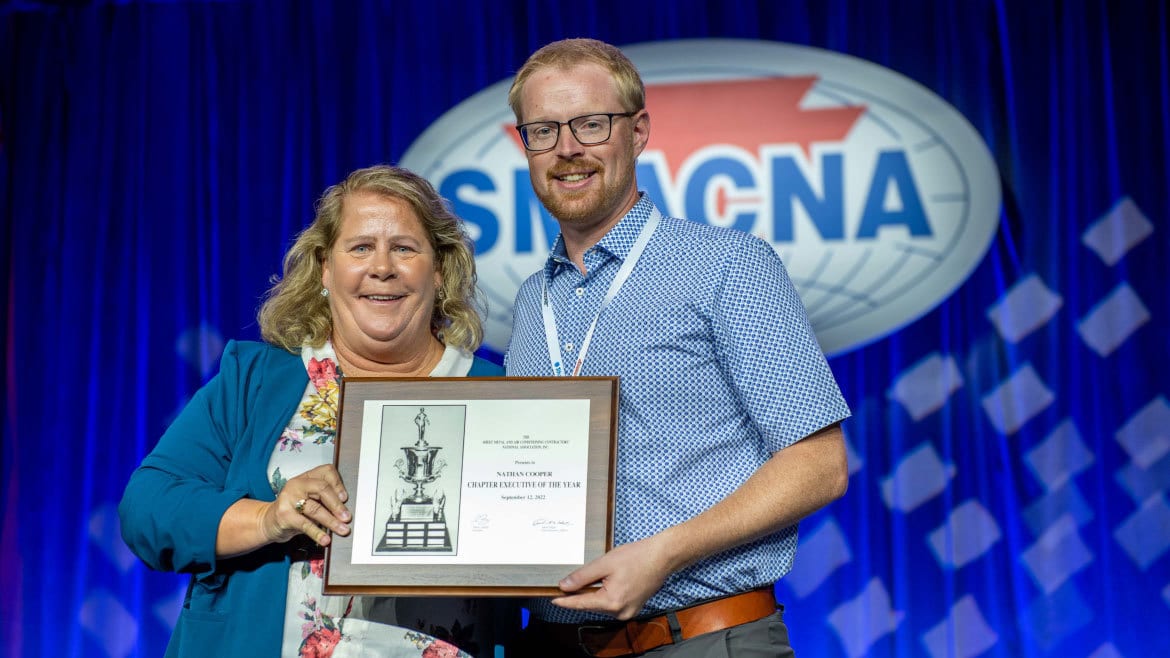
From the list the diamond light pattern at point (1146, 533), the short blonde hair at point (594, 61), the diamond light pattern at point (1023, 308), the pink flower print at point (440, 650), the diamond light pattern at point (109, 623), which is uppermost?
the diamond light pattern at point (1023, 308)

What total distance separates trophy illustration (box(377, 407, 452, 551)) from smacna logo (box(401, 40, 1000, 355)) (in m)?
2.66

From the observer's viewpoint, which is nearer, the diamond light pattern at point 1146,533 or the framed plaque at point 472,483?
the framed plaque at point 472,483

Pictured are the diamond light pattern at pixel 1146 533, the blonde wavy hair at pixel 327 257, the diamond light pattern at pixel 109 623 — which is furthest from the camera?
the diamond light pattern at pixel 109 623

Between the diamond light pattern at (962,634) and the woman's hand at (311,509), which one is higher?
the woman's hand at (311,509)

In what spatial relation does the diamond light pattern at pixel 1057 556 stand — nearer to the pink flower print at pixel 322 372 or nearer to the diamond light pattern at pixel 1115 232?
the diamond light pattern at pixel 1115 232

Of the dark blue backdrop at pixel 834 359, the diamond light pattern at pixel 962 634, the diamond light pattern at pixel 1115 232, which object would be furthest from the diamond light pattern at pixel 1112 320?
the diamond light pattern at pixel 962 634

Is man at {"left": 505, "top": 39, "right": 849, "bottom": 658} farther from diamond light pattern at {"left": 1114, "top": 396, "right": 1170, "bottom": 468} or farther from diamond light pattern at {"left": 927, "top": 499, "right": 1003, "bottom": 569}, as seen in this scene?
diamond light pattern at {"left": 1114, "top": 396, "right": 1170, "bottom": 468}

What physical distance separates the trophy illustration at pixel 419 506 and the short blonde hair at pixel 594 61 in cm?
59

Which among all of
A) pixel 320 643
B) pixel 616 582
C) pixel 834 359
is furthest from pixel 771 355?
pixel 834 359

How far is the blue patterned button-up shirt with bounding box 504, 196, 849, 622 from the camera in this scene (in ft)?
5.41

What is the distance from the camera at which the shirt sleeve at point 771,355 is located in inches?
64.6

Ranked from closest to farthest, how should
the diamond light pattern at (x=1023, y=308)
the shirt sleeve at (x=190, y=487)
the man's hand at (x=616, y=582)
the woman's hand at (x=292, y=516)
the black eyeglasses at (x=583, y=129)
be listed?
the man's hand at (x=616, y=582)
the woman's hand at (x=292, y=516)
the shirt sleeve at (x=190, y=487)
the black eyeglasses at (x=583, y=129)
the diamond light pattern at (x=1023, y=308)

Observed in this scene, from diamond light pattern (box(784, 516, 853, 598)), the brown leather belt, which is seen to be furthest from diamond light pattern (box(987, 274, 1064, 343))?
the brown leather belt

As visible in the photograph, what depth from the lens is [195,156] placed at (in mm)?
4582
